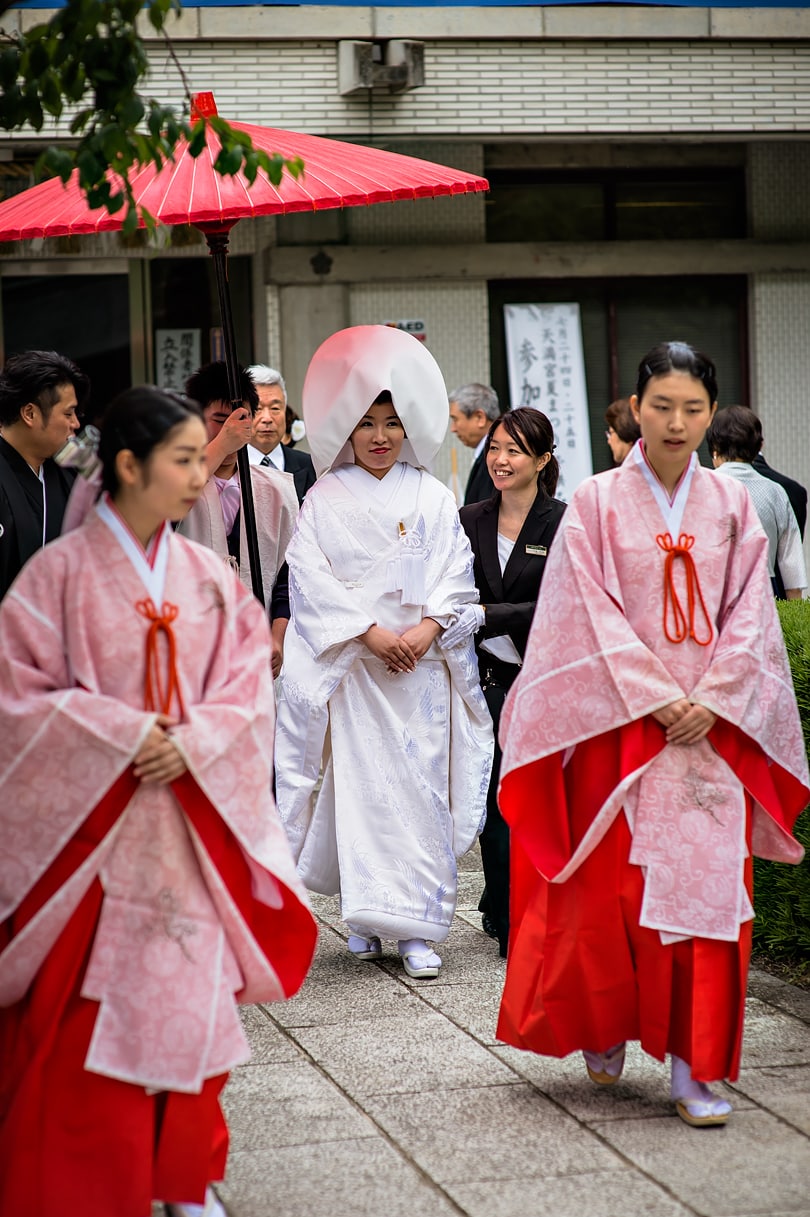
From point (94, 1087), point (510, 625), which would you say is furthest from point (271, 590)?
point (94, 1087)

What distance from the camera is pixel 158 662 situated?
3.16 metres

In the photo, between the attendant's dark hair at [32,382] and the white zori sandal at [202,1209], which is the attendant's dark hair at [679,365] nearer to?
the attendant's dark hair at [32,382]

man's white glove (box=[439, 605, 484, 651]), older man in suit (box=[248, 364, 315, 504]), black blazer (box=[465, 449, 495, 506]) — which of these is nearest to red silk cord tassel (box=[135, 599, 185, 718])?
man's white glove (box=[439, 605, 484, 651])

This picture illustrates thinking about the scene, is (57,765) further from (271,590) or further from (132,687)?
(271,590)

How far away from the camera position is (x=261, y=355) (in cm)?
1094

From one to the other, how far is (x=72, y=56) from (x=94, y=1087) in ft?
7.08

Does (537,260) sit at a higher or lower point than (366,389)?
higher

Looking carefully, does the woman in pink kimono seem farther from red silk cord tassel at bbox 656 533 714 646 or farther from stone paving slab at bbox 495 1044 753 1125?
red silk cord tassel at bbox 656 533 714 646

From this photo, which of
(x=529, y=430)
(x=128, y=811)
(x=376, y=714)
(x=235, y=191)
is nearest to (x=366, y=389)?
(x=529, y=430)

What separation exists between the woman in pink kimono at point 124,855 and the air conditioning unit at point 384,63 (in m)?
6.69

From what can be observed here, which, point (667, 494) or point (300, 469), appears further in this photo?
point (300, 469)

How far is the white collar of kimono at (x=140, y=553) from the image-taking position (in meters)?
3.18

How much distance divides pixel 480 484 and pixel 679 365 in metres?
3.55

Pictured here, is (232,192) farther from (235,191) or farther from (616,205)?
(616,205)
